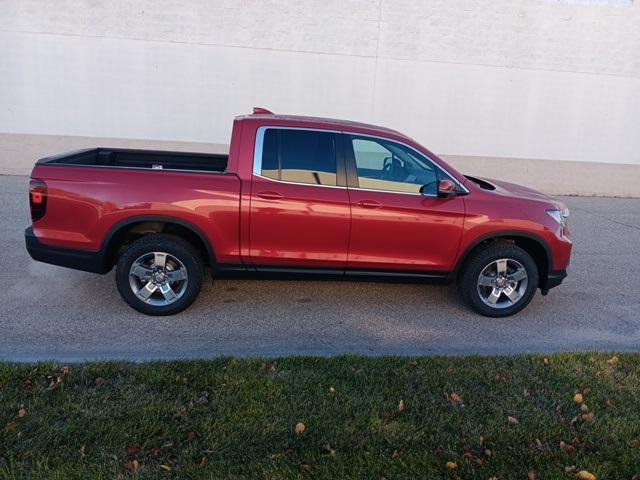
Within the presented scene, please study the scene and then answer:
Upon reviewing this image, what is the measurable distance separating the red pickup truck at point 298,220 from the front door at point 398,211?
0.01 meters

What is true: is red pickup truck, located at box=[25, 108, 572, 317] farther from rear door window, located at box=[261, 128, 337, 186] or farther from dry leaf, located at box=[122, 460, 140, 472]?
dry leaf, located at box=[122, 460, 140, 472]

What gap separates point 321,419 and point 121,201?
2.60 metres

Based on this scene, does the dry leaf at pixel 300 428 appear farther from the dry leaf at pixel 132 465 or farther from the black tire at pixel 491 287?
the black tire at pixel 491 287

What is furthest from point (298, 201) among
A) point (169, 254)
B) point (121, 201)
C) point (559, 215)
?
point (559, 215)

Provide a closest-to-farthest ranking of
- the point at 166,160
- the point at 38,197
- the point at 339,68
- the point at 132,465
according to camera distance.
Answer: the point at 132,465 < the point at 38,197 < the point at 166,160 < the point at 339,68

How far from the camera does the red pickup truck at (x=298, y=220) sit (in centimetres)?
458

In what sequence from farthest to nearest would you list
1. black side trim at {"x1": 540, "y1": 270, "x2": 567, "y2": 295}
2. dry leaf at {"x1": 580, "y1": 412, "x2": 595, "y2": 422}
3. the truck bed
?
the truck bed
black side trim at {"x1": 540, "y1": 270, "x2": 567, "y2": 295}
dry leaf at {"x1": 580, "y1": 412, "x2": 595, "y2": 422}

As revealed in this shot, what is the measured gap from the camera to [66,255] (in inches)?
183

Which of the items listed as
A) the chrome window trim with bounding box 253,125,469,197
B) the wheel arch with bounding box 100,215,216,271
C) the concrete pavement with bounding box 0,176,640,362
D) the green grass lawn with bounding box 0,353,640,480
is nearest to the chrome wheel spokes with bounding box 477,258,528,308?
the concrete pavement with bounding box 0,176,640,362

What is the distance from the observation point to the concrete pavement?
431 cm

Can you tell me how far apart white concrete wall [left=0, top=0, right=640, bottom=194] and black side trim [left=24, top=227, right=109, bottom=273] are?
737cm

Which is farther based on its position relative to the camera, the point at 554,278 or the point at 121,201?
the point at 554,278

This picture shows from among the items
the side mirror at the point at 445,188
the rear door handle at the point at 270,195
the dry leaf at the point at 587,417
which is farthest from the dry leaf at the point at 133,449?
the side mirror at the point at 445,188

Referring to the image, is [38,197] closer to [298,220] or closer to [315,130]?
[298,220]
